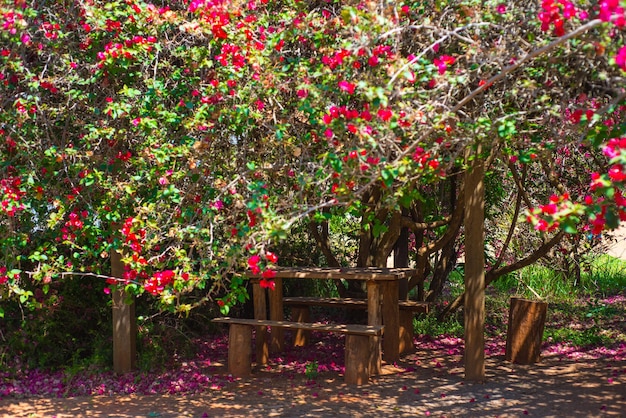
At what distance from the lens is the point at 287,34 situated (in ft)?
15.6

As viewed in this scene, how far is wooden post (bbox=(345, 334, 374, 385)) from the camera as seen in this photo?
20.4 ft

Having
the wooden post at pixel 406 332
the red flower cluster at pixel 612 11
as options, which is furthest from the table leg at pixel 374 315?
the red flower cluster at pixel 612 11

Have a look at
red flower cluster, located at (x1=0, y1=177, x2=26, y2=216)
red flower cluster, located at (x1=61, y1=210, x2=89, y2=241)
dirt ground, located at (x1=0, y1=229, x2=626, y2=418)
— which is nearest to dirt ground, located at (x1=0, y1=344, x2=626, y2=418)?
dirt ground, located at (x1=0, y1=229, x2=626, y2=418)

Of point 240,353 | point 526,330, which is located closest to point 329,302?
point 240,353

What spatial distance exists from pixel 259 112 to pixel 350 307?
9.78 ft

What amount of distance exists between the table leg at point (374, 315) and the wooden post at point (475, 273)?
740mm

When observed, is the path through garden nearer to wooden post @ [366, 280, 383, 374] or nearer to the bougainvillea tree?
wooden post @ [366, 280, 383, 374]

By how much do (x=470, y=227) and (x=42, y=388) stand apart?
3.81m

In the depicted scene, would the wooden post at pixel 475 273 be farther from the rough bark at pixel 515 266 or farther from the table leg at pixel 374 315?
the rough bark at pixel 515 266

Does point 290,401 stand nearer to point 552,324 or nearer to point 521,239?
point 552,324

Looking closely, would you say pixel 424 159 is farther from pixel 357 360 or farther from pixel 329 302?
pixel 329 302

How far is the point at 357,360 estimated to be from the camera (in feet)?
20.4

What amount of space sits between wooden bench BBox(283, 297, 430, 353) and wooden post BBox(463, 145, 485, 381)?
3.41ft

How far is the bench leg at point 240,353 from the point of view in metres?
6.71
